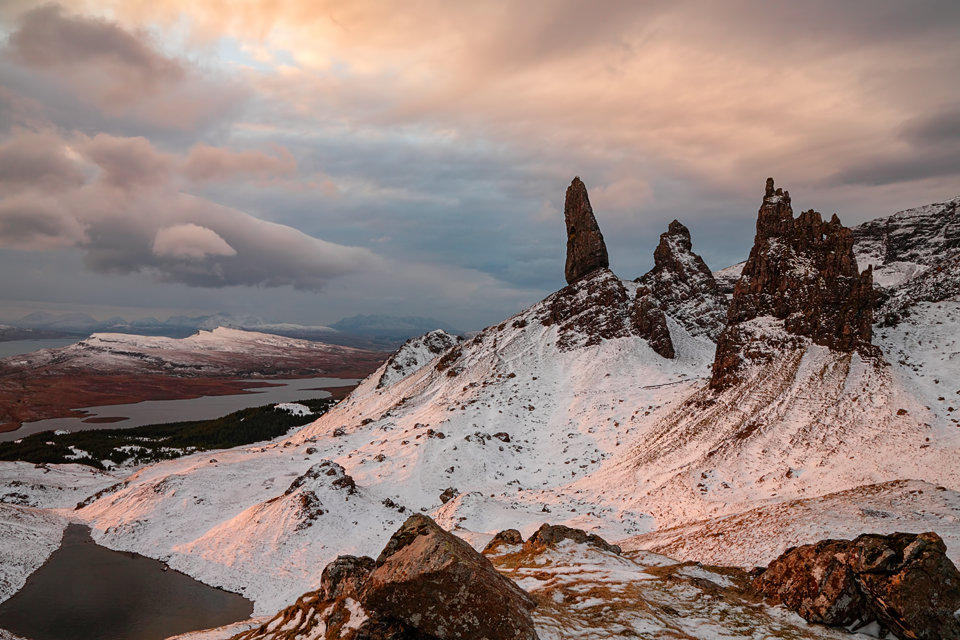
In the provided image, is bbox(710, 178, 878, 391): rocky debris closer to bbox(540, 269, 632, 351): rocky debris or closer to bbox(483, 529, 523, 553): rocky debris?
bbox(540, 269, 632, 351): rocky debris

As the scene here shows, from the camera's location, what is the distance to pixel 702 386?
5250cm

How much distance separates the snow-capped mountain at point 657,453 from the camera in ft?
96.5

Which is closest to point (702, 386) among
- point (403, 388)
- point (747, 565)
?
point (747, 565)

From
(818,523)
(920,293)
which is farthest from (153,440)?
(920,293)

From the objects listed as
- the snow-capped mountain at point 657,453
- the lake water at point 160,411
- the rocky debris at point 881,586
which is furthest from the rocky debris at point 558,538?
the lake water at point 160,411

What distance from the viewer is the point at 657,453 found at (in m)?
42.7

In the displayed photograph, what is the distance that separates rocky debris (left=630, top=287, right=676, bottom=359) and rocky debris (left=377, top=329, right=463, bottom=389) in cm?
4177

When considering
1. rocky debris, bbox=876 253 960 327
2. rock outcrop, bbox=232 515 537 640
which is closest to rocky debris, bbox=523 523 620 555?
rock outcrop, bbox=232 515 537 640

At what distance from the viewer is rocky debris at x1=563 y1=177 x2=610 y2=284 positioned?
8512 centimetres

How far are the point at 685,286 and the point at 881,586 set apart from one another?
254 ft

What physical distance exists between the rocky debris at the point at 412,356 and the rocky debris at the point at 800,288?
60.2 m

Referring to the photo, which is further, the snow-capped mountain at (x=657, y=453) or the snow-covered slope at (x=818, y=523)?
the snow-capped mountain at (x=657, y=453)

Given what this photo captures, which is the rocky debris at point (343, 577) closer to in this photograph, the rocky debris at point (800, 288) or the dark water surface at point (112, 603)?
the dark water surface at point (112, 603)

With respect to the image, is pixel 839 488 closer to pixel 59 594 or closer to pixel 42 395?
pixel 59 594
